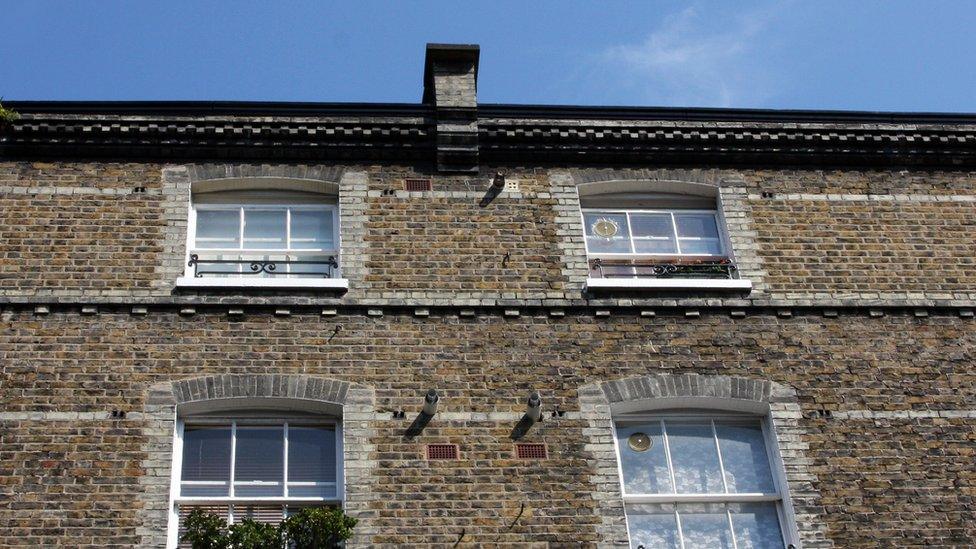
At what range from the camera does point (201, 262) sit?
49.6 ft

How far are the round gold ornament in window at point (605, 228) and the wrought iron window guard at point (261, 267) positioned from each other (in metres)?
3.11

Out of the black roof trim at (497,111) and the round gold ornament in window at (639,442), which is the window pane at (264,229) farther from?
the round gold ornament in window at (639,442)

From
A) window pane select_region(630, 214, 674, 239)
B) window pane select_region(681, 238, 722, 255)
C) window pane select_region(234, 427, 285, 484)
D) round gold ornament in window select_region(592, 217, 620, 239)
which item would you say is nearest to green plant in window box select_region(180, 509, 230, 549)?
window pane select_region(234, 427, 285, 484)

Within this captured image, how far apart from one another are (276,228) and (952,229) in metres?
7.93

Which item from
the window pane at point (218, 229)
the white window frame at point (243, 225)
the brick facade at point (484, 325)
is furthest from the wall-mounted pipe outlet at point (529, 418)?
the window pane at point (218, 229)

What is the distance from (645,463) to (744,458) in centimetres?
104

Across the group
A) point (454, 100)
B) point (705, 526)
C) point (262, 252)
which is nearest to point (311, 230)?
point (262, 252)

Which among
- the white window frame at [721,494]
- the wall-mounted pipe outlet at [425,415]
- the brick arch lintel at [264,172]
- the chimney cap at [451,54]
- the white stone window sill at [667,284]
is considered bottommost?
the white window frame at [721,494]

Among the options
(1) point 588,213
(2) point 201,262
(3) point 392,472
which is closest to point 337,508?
(3) point 392,472

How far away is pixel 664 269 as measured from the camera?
15.6 meters

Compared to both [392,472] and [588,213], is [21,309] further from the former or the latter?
[588,213]

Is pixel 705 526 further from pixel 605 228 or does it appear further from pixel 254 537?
pixel 254 537

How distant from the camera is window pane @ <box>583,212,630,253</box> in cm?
1589

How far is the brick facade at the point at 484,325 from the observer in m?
13.1
